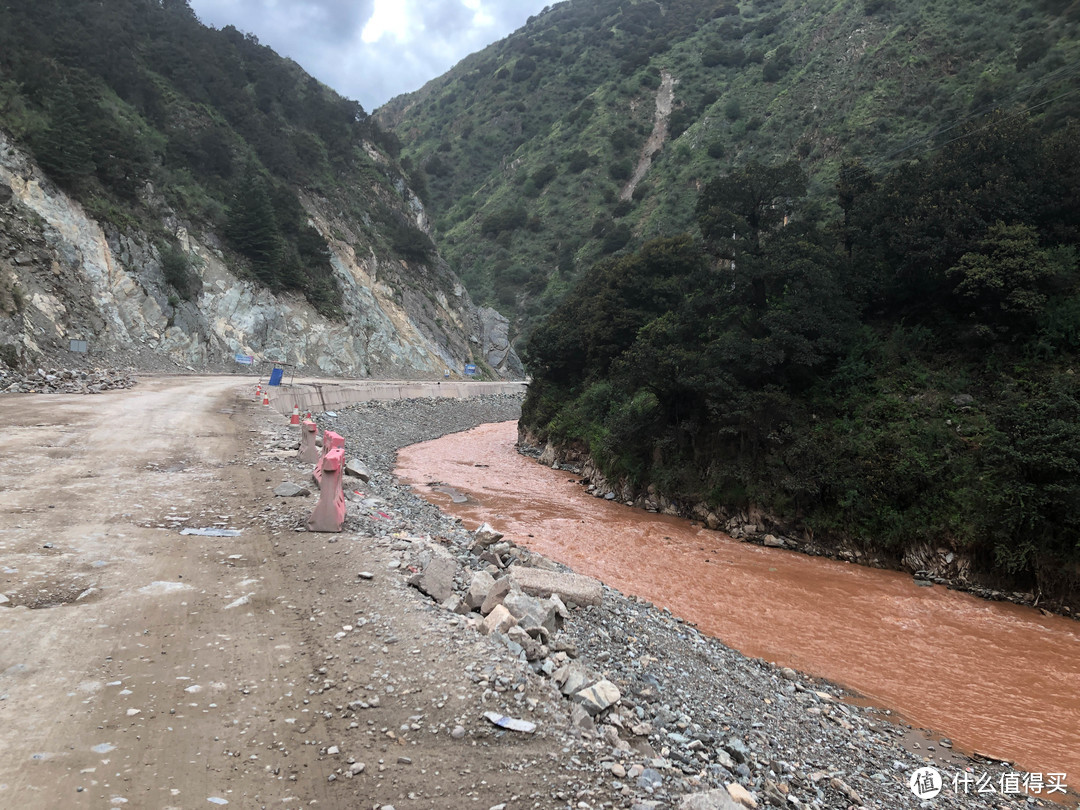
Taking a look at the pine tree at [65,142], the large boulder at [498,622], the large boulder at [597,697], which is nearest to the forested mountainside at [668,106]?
the large boulder at [498,622]

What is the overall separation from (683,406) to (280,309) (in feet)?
95.1

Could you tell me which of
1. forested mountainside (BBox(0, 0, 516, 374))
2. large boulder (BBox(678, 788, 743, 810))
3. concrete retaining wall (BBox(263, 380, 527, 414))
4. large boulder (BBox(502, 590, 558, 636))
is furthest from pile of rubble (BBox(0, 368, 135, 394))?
large boulder (BBox(678, 788, 743, 810))

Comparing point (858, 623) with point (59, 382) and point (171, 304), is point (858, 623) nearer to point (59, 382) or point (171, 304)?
point (59, 382)

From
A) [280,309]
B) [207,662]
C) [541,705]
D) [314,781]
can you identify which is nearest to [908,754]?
[541,705]

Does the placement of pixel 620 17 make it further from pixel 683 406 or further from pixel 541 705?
pixel 541 705

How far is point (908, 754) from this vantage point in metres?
6.38

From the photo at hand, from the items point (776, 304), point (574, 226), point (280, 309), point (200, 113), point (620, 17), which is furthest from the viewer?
point (620, 17)

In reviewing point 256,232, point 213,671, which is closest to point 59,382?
point 213,671

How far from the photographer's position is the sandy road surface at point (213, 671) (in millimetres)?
3545

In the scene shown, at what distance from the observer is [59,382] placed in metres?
19.3

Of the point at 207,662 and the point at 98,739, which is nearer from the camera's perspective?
the point at 98,739

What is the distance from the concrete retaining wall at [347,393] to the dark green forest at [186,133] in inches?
345

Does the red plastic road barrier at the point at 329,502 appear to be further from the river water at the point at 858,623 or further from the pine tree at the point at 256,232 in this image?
the pine tree at the point at 256,232

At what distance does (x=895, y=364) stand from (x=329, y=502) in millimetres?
14466
